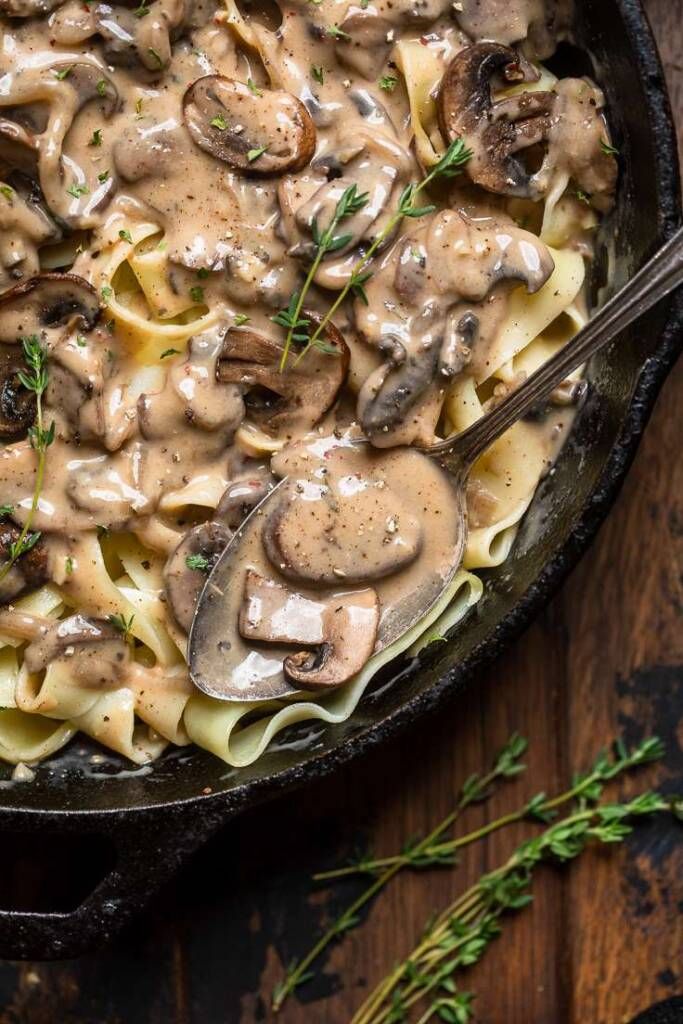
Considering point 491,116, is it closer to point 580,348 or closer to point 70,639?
point 580,348

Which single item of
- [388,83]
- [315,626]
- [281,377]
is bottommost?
[315,626]

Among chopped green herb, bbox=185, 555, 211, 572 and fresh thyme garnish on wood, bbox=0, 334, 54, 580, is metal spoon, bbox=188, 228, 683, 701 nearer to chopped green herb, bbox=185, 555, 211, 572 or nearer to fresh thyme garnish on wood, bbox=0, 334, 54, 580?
chopped green herb, bbox=185, 555, 211, 572

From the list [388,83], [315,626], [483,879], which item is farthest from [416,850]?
[388,83]

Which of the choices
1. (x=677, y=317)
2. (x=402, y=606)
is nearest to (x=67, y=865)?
(x=402, y=606)

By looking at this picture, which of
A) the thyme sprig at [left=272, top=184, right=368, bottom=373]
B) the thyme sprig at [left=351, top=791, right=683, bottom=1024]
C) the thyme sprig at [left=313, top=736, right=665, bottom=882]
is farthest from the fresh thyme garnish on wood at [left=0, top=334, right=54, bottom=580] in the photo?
the thyme sprig at [left=351, top=791, right=683, bottom=1024]

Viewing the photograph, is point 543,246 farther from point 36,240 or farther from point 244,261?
point 36,240

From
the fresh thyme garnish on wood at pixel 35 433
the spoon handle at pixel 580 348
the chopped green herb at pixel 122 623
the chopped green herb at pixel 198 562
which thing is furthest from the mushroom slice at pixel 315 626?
the fresh thyme garnish on wood at pixel 35 433

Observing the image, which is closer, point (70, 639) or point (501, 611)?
point (501, 611)
